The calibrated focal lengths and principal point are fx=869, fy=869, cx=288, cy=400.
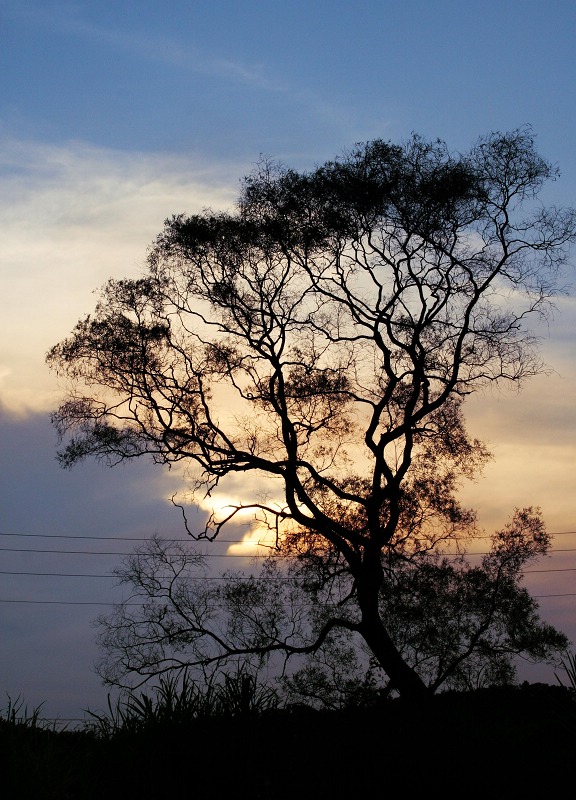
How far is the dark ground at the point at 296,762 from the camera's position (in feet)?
28.3

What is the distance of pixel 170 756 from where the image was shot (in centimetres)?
874

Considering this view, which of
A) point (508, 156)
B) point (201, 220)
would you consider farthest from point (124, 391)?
point (508, 156)

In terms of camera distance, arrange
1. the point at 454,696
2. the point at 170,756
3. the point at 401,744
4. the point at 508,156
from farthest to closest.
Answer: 1. the point at 508,156
2. the point at 454,696
3. the point at 401,744
4. the point at 170,756

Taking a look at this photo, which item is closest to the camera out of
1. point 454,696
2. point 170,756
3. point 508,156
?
point 170,756

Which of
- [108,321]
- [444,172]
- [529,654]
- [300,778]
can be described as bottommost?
[300,778]

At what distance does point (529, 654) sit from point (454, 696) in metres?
2.28

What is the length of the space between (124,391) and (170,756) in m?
14.4

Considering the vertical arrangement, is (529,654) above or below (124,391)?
below

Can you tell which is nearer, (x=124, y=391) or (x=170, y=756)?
(x=170, y=756)

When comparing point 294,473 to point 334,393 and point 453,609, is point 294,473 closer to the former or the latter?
point 334,393

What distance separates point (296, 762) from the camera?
9.45m

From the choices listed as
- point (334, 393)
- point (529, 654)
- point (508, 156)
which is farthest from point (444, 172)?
point (529, 654)

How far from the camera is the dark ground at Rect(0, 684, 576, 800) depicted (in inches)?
339

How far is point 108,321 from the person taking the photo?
22312mm
